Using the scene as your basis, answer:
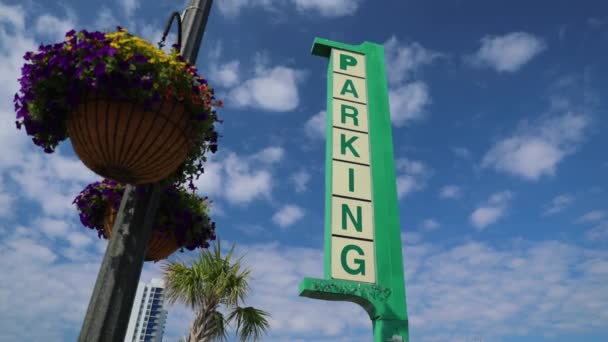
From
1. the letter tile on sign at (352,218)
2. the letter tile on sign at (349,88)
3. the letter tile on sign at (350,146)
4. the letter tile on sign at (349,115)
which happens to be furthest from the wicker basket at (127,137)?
the letter tile on sign at (349,88)

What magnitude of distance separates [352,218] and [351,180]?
28.8 inches

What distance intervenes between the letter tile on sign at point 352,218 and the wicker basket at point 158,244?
3728 mm

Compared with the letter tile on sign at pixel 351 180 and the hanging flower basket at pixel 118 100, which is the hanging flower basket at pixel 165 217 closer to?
the hanging flower basket at pixel 118 100

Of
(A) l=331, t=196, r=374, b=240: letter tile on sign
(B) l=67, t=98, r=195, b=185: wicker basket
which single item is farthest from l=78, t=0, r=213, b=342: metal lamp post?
(A) l=331, t=196, r=374, b=240: letter tile on sign

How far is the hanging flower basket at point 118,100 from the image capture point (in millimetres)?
2207

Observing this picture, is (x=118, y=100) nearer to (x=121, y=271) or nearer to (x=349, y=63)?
(x=121, y=271)

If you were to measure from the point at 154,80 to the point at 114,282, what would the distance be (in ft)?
3.34

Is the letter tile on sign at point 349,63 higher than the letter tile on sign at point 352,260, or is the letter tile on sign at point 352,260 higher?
the letter tile on sign at point 349,63

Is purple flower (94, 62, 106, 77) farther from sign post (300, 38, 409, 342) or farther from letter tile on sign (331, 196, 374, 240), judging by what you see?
letter tile on sign (331, 196, 374, 240)

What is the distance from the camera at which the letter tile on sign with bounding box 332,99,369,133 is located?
326 inches

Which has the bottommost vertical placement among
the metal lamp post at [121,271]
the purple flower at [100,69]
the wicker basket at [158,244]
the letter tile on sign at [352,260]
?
the metal lamp post at [121,271]

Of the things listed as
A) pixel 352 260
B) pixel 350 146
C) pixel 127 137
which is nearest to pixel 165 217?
pixel 127 137

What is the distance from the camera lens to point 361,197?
24.8 feet

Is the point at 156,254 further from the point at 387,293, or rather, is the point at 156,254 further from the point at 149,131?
the point at 387,293
